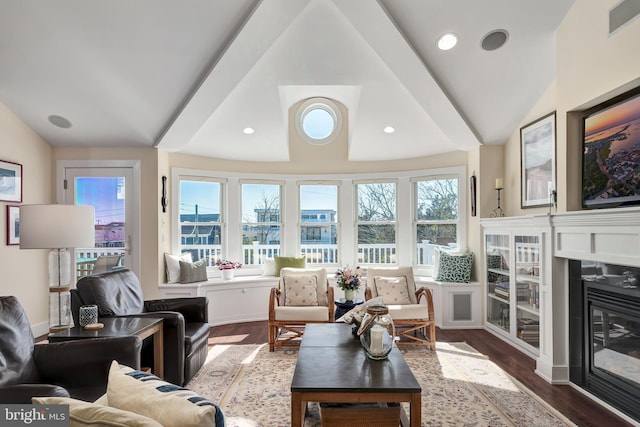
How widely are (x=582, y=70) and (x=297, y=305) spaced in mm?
3686

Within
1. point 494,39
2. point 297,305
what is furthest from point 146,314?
point 494,39

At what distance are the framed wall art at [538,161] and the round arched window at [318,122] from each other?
271cm

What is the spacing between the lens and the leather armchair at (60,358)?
2.07m

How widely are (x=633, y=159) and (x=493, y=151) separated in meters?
2.53

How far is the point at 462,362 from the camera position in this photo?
384 cm

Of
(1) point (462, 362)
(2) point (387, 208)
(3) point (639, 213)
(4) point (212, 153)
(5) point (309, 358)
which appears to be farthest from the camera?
(2) point (387, 208)

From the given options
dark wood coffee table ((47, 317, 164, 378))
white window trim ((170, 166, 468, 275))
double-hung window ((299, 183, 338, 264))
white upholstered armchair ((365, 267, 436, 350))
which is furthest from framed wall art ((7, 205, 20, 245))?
white upholstered armchair ((365, 267, 436, 350))

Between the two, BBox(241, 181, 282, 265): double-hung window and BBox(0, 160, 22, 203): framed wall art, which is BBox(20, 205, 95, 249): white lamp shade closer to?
BBox(0, 160, 22, 203): framed wall art

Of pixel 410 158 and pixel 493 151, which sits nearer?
pixel 493 151

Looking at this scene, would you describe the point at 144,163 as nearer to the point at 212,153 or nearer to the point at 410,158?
the point at 212,153

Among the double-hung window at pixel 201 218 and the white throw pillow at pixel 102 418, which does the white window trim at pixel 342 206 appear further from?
the white throw pillow at pixel 102 418

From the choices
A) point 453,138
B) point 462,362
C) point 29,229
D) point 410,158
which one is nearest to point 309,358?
point 462,362

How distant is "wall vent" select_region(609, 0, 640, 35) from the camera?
105 inches

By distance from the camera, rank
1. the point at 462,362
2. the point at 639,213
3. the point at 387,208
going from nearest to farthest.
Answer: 1. the point at 639,213
2. the point at 462,362
3. the point at 387,208
